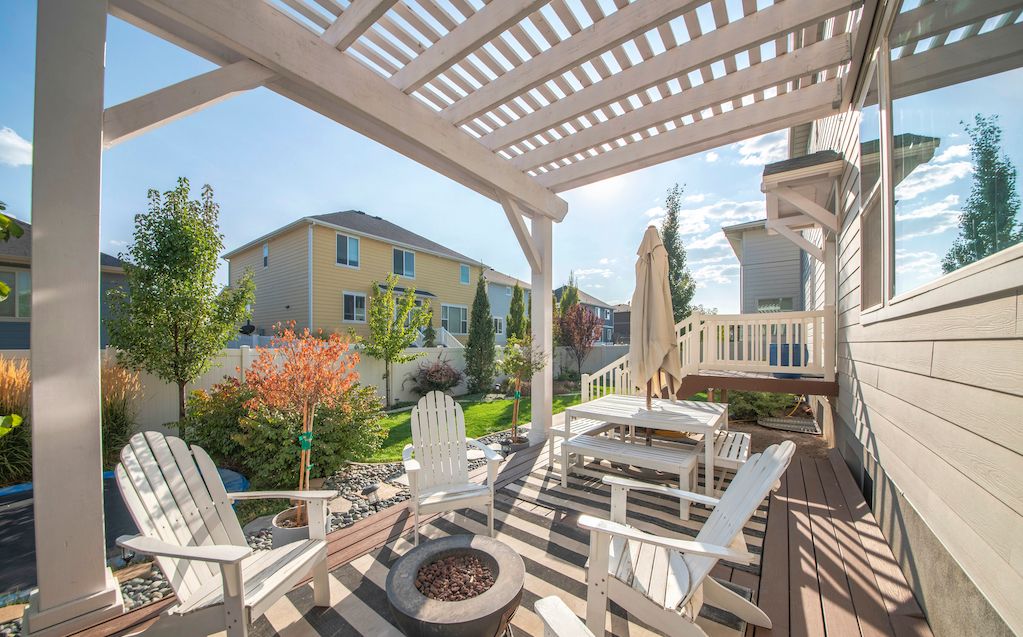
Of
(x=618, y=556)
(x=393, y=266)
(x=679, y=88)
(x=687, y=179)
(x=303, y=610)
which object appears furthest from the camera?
(x=393, y=266)

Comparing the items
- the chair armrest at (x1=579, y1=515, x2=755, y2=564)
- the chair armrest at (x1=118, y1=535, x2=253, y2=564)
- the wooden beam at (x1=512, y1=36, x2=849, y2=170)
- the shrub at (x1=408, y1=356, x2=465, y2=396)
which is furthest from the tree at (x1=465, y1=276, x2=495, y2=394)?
the chair armrest at (x1=118, y1=535, x2=253, y2=564)

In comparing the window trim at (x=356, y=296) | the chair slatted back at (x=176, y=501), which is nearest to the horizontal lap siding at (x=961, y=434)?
the chair slatted back at (x=176, y=501)

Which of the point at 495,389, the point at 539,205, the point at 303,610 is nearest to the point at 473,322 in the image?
the point at 495,389

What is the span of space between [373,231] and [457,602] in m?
15.0

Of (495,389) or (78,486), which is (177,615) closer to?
(78,486)

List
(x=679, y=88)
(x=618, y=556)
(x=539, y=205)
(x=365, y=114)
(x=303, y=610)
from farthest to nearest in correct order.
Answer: (x=539, y=205) < (x=679, y=88) < (x=365, y=114) < (x=303, y=610) < (x=618, y=556)

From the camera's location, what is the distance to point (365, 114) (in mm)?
3133

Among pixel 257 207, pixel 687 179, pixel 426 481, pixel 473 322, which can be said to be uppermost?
pixel 687 179

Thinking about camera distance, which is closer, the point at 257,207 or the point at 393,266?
the point at 257,207

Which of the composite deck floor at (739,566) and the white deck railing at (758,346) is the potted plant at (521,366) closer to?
the white deck railing at (758,346)

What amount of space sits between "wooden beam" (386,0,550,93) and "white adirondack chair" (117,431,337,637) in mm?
3043

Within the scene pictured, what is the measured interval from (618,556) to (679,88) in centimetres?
391

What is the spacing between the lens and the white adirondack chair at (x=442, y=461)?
282 cm

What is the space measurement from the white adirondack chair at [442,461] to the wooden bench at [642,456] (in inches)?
39.4
